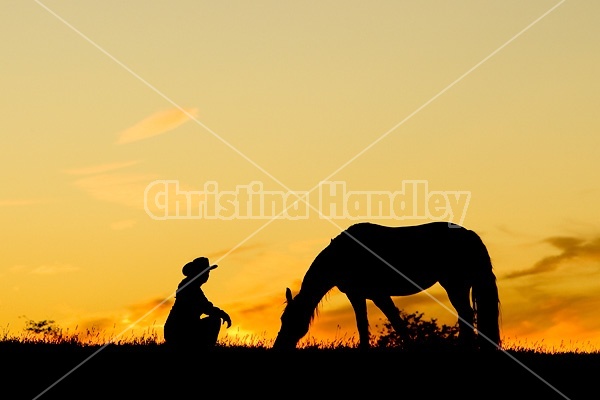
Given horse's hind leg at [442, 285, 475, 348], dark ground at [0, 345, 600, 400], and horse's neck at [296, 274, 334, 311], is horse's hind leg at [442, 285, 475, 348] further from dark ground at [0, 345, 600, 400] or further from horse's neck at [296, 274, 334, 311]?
dark ground at [0, 345, 600, 400]

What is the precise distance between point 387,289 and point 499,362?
6.11 m

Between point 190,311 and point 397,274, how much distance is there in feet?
23.1

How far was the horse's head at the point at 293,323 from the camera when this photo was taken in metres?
16.7

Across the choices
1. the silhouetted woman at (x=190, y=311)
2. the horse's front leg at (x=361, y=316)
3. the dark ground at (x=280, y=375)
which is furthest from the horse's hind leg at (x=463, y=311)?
the silhouetted woman at (x=190, y=311)

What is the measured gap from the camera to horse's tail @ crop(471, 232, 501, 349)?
639 inches

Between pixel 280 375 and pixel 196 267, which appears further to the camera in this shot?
pixel 196 267

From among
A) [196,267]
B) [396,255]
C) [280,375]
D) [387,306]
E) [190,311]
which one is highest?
[396,255]

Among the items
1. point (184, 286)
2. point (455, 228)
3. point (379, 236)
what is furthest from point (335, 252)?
point (184, 286)

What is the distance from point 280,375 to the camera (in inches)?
444

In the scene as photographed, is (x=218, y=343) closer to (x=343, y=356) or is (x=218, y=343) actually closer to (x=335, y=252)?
(x=343, y=356)

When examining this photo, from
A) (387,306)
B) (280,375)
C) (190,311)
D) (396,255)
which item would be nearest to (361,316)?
(387,306)

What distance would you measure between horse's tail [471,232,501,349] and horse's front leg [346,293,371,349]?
2.09 m

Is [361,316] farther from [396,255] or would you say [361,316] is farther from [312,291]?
[396,255]

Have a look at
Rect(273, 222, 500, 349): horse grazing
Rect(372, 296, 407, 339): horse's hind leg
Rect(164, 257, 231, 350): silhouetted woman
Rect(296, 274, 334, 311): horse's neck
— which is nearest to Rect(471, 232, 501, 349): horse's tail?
Rect(273, 222, 500, 349): horse grazing
